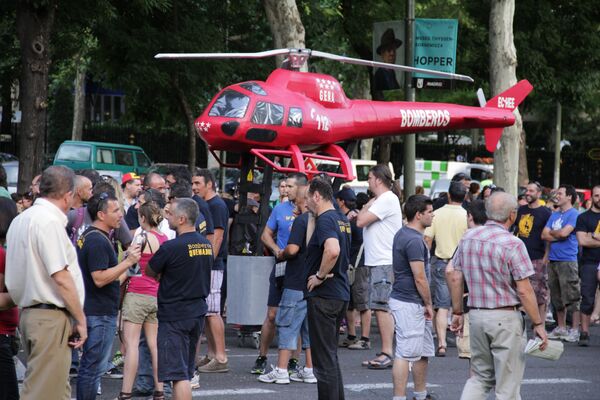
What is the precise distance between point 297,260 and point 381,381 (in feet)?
5.11

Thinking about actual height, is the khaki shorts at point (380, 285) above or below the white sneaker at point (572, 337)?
above

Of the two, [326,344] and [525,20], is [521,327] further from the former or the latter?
[525,20]

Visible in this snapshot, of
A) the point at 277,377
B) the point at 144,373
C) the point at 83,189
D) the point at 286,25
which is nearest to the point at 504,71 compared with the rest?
the point at 286,25

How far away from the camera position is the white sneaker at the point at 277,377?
1036 centimetres

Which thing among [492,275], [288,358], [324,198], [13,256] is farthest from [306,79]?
[13,256]

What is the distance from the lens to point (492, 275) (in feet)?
25.6

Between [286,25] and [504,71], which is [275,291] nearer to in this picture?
[286,25]

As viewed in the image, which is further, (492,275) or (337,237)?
(337,237)

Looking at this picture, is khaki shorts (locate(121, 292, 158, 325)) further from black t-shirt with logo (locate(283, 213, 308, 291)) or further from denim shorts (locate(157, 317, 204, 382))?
black t-shirt with logo (locate(283, 213, 308, 291))

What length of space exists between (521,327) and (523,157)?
2696 cm

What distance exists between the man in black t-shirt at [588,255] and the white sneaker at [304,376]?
15.3ft

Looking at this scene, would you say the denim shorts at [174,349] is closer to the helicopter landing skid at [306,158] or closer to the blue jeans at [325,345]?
the blue jeans at [325,345]

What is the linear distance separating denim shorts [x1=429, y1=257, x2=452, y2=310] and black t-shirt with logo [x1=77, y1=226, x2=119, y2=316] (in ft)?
17.5

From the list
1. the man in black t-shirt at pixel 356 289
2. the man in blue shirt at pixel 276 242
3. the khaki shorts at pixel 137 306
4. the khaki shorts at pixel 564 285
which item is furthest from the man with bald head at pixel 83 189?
the khaki shorts at pixel 564 285
